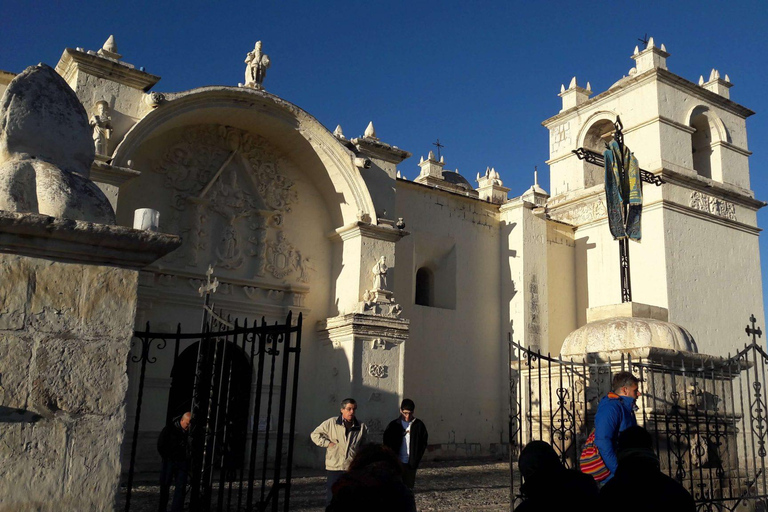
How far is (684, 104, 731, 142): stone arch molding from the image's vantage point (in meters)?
19.3

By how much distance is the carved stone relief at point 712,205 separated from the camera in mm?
17859

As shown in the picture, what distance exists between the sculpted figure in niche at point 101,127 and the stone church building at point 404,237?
1.1 inches

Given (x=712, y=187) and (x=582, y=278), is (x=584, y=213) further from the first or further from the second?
(x=712, y=187)

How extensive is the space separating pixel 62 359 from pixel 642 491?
8.15ft

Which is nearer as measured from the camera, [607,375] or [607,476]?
[607,476]

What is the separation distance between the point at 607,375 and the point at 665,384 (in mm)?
581

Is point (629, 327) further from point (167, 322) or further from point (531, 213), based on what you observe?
point (531, 213)

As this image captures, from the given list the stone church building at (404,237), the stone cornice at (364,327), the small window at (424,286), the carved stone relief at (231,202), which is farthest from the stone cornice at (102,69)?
the small window at (424,286)

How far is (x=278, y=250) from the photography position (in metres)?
13.3

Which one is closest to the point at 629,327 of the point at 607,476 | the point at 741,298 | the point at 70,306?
the point at 607,476

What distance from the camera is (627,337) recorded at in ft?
27.1

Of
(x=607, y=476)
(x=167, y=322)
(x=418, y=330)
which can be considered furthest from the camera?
(x=418, y=330)

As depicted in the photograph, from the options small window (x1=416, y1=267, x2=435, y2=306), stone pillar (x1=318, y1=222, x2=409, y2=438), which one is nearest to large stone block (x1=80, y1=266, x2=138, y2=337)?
stone pillar (x1=318, y1=222, x2=409, y2=438)

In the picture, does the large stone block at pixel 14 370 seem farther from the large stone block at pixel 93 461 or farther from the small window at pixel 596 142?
the small window at pixel 596 142
